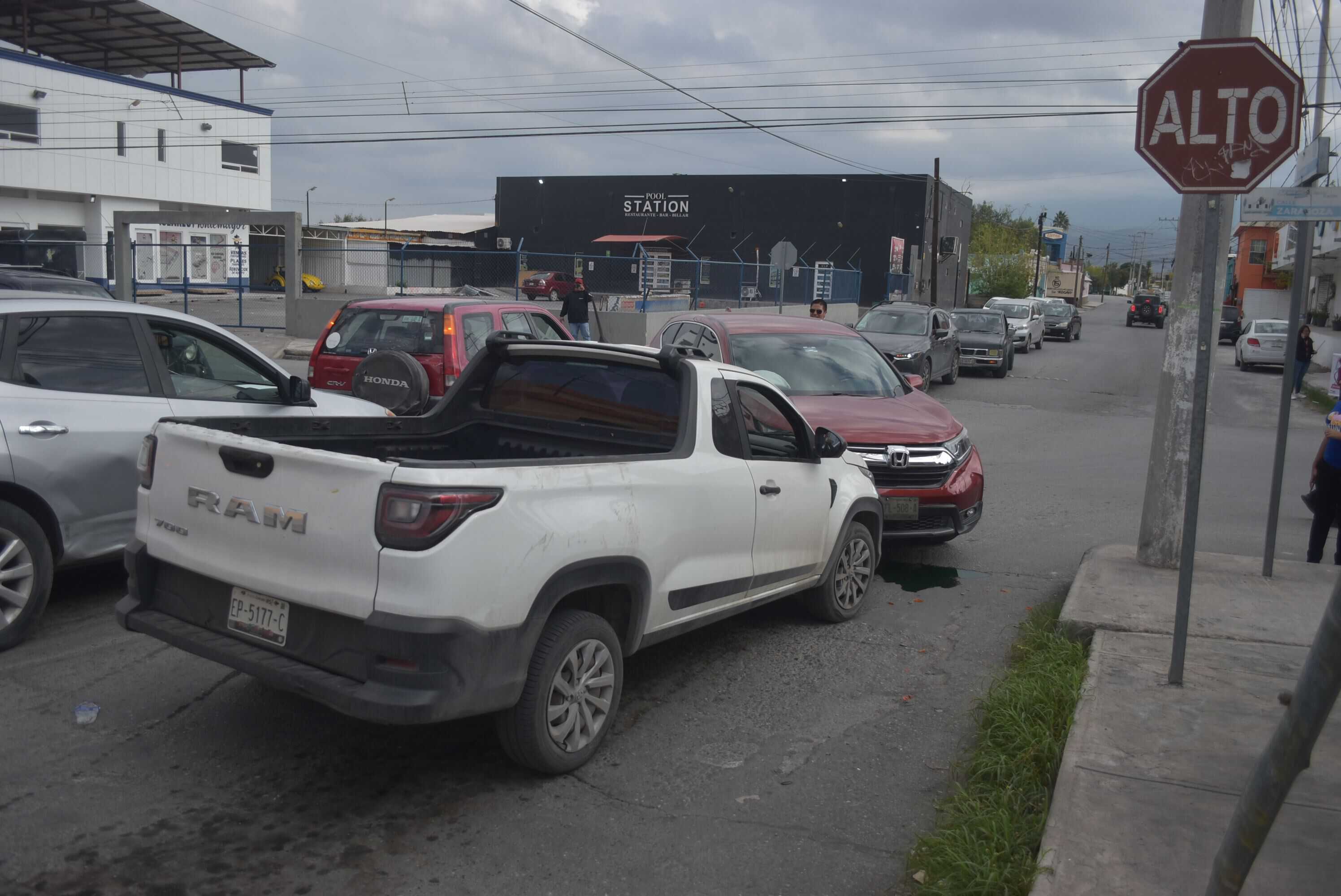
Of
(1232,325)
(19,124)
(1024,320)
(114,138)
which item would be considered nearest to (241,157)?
(114,138)

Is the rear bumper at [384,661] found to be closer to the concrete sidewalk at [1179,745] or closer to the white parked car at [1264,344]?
the concrete sidewalk at [1179,745]

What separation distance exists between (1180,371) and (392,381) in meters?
6.26

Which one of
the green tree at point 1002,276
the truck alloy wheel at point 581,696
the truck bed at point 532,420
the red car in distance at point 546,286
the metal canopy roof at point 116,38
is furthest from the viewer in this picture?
the green tree at point 1002,276

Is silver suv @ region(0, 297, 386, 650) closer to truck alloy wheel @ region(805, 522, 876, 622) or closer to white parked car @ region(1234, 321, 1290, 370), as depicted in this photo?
truck alloy wheel @ region(805, 522, 876, 622)

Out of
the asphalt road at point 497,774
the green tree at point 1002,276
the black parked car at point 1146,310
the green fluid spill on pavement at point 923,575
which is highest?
the green tree at point 1002,276

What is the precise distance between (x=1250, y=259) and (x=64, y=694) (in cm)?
7753

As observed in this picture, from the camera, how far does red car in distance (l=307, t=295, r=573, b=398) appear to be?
36.7 ft

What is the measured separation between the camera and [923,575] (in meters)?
8.20

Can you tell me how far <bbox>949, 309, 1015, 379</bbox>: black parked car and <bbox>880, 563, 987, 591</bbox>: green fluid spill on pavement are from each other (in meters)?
18.1

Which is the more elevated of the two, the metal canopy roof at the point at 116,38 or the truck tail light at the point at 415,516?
the metal canopy roof at the point at 116,38

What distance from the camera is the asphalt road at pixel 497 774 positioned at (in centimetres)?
381

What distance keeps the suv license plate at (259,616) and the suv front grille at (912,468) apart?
15.7 feet

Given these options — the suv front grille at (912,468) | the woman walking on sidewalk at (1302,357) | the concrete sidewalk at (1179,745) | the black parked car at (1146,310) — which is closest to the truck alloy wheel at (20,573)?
the concrete sidewalk at (1179,745)

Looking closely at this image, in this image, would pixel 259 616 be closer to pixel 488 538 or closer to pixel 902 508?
pixel 488 538
